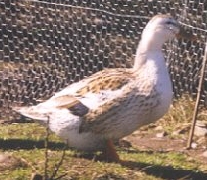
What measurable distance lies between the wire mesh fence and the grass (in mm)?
1391

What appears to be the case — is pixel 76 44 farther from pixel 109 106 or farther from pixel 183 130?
pixel 109 106

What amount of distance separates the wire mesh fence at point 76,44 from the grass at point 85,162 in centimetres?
139

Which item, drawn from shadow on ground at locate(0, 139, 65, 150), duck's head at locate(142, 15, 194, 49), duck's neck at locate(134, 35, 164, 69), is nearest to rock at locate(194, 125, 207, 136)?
shadow on ground at locate(0, 139, 65, 150)

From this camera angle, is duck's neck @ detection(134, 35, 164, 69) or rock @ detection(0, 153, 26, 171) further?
duck's neck @ detection(134, 35, 164, 69)

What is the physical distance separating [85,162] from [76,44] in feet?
12.0

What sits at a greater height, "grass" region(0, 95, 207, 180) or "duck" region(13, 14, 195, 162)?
"duck" region(13, 14, 195, 162)

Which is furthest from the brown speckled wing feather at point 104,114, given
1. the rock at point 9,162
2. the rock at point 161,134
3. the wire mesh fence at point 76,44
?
the wire mesh fence at point 76,44

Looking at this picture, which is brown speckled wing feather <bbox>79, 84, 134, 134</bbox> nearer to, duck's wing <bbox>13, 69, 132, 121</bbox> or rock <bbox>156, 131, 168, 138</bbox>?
duck's wing <bbox>13, 69, 132, 121</bbox>

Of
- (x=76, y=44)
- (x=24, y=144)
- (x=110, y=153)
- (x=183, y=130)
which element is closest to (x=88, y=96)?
(x=110, y=153)

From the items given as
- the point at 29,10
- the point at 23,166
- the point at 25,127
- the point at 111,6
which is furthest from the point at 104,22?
the point at 23,166

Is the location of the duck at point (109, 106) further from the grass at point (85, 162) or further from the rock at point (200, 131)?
the rock at point (200, 131)

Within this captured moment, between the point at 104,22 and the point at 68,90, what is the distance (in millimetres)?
3410

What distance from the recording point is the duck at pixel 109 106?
5.57 metres

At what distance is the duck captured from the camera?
18.3 feet
